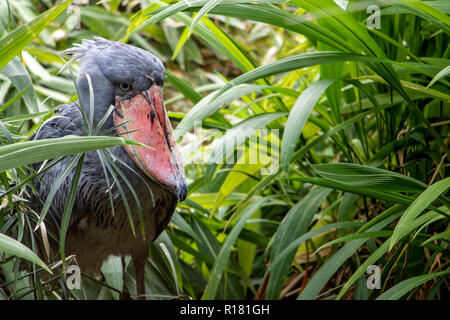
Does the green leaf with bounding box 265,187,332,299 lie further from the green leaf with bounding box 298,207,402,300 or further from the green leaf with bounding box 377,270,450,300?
the green leaf with bounding box 377,270,450,300

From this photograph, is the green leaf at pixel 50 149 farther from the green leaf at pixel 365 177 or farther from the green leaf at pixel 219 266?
the green leaf at pixel 219 266

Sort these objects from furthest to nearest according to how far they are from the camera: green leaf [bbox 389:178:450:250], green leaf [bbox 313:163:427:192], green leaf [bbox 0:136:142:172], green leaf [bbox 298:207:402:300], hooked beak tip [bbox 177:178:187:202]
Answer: green leaf [bbox 298:207:402:300] → green leaf [bbox 313:163:427:192] → green leaf [bbox 389:178:450:250] → hooked beak tip [bbox 177:178:187:202] → green leaf [bbox 0:136:142:172]

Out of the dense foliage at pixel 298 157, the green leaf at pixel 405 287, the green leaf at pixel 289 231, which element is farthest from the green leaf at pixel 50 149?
the green leaf at pixel 289 231

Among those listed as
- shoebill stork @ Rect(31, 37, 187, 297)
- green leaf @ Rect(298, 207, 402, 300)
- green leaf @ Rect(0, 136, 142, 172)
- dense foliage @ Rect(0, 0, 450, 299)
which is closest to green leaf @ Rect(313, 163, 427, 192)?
dense foliage @ Rect(0, 0, 450, 299)

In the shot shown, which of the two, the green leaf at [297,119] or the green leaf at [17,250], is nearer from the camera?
the green leaf at [17,250]

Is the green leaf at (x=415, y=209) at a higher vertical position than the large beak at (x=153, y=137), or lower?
lower

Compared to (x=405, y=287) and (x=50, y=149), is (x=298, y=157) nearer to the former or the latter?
(x=405, y=287)

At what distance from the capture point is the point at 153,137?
2.30 feet

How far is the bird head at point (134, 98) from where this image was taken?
27.3 inches

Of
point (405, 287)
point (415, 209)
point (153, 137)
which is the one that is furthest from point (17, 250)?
point (405, 287)

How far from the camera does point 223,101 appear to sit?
0.99m

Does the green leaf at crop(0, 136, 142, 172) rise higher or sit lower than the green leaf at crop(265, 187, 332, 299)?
higher

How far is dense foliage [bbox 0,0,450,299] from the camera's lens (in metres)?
0.78

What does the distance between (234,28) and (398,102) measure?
1582 millimetres
